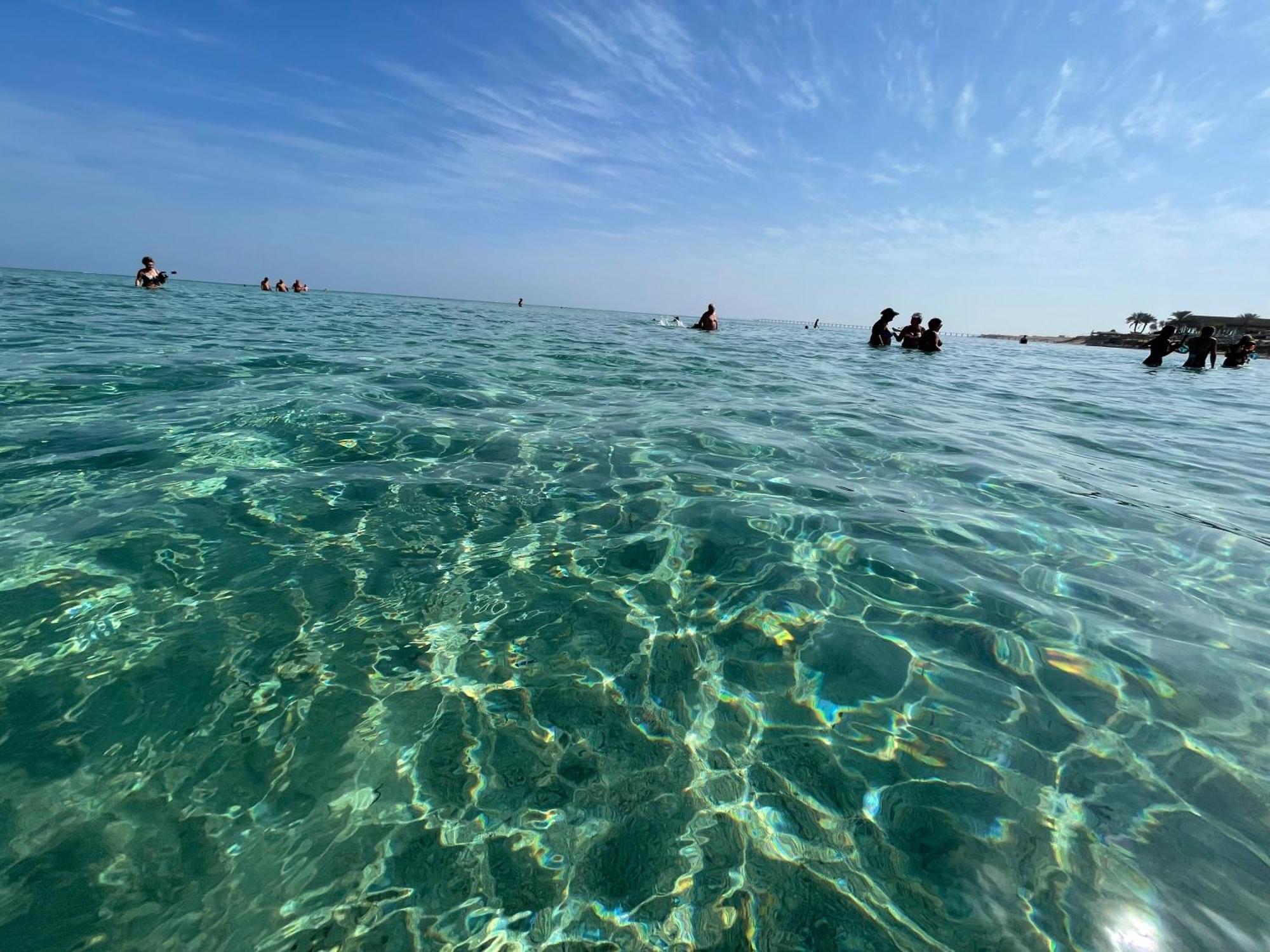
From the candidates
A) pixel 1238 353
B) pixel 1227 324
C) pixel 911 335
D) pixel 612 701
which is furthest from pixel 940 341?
pixel 1227 324

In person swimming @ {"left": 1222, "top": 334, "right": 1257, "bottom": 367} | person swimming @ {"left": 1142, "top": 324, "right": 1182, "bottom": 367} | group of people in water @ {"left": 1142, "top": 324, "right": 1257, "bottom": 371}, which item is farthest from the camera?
person swimming @ {"left": 1222, "top": 334, "right": 1257, "bottom": 367}

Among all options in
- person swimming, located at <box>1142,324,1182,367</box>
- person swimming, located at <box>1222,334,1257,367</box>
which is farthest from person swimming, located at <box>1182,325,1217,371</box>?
person swimming, located at <box>1222,334,1257,367</box>

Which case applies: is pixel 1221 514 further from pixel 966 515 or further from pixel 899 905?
pixel 899 905

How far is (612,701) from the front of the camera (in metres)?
2.67

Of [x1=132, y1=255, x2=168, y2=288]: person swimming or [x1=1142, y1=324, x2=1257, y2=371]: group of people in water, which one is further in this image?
[x1=132, y1=255, x2=168, y2=288]: person swimming

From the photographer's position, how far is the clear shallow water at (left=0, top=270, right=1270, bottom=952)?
5.94 ft

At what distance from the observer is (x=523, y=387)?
10.5 metres

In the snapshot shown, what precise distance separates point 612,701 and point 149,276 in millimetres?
42905

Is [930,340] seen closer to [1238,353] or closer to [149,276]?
[1238,353]

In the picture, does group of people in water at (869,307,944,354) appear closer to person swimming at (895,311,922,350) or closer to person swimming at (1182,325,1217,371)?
person swimming at (895,311,922,350)

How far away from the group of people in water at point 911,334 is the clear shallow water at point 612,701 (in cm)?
1994

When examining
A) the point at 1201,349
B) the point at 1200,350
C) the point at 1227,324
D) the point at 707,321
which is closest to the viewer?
the point at 1201,349

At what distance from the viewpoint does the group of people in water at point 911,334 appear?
78.7 ft

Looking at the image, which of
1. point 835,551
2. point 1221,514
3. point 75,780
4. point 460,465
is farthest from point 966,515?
point 75,780
